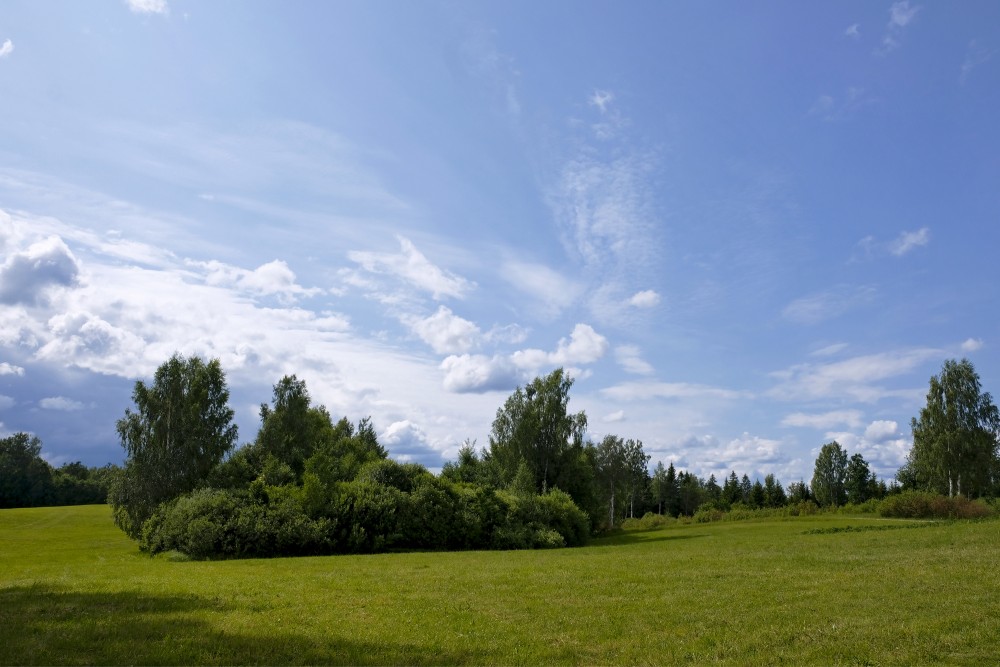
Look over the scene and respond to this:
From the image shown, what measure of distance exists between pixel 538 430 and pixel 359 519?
24313mm

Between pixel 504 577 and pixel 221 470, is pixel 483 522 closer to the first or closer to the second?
pixel 221 470

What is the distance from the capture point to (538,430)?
2260 inches

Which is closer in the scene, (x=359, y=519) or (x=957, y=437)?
(x=359, y=519)

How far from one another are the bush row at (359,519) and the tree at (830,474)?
77.7m

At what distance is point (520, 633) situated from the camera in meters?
11.0

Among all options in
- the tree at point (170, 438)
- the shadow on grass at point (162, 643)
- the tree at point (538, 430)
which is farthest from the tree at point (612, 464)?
the shadow on grass at point (162, 643)

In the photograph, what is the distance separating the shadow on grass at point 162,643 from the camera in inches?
362

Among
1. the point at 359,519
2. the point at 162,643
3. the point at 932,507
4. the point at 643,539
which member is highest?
the point at 932,507

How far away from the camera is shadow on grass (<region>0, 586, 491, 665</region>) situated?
30.2 ft

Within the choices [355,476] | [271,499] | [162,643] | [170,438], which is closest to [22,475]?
[170,438]

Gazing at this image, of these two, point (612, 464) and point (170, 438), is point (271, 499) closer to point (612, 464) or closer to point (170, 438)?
point (170, 438)

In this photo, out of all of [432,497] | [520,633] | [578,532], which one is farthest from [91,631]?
[578,532]

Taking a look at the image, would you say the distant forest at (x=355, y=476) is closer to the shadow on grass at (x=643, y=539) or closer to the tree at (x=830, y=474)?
the shadow on grass at (x=643, y=539)

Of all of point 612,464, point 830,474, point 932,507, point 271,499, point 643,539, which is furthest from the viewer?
point 830,474
